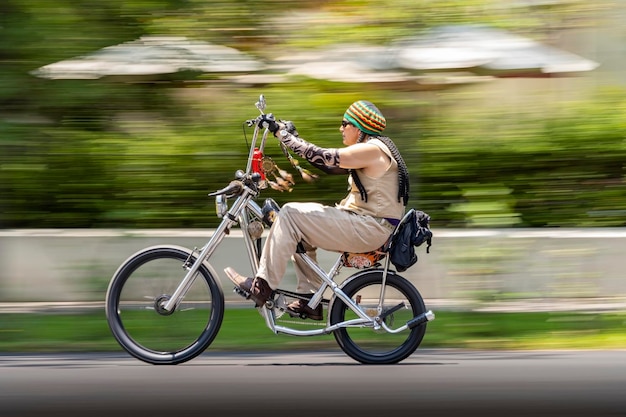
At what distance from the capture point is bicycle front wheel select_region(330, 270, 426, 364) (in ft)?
19.5

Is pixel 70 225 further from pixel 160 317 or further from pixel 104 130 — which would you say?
pixel 160 317

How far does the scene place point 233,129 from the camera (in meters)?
8.19

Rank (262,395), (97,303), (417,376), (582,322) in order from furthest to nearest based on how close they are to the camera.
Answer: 1. (97,303)
2. (582,322)
3. (417,376)
4. (262,395)

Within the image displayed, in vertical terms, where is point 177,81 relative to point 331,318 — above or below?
above

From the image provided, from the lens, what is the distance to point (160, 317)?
6.05 m

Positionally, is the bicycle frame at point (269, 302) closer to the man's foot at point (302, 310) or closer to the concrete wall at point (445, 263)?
the man's foot at point (302, 310)

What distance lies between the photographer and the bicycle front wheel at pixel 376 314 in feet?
19.5

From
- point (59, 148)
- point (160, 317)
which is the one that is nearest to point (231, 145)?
point (59, 148)

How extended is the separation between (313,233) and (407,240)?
59cm

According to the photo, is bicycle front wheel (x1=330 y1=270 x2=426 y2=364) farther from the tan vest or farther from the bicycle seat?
the tan vest

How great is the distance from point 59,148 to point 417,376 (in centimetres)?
406

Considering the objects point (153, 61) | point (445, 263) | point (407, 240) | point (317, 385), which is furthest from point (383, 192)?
point (153, 61)

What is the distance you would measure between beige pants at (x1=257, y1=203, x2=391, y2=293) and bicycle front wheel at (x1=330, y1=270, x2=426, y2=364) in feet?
0.82

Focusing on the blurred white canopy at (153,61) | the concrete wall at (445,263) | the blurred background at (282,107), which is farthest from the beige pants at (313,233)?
the blurred white canopy at (153,61)
